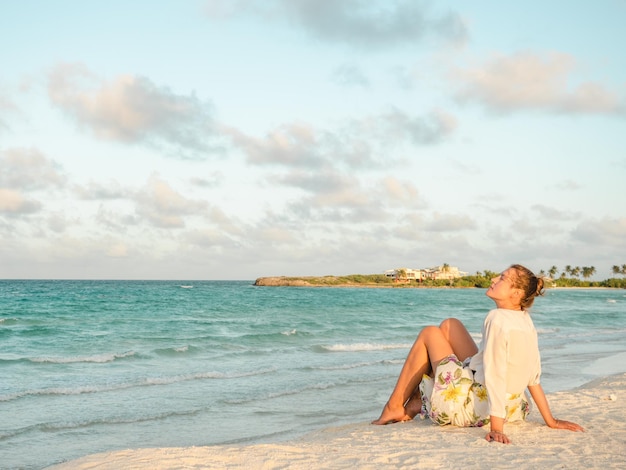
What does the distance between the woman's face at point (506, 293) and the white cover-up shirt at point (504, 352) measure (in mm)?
90

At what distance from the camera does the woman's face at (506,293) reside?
18.5 feet

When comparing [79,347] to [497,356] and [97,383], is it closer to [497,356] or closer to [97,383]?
[97,383]

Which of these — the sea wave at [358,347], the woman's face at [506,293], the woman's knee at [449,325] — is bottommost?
the sea wave at [358,347]

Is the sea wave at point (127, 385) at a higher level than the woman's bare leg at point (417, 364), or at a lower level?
lower

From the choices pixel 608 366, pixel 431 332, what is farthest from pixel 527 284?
pixel 608 366

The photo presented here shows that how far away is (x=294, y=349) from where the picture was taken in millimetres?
17625

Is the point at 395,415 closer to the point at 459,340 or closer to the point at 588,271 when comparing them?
the point at 459,340

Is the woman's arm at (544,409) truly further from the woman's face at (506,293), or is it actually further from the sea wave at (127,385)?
the sea wave at (127,385)

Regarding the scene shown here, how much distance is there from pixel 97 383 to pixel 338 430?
5899mm

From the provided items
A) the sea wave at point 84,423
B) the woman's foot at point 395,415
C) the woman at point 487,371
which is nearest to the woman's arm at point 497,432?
the woman at point 487,371

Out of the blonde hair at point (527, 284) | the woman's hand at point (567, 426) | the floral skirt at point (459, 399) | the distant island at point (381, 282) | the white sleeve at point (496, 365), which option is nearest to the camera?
the white sleeve at point (496, 365)

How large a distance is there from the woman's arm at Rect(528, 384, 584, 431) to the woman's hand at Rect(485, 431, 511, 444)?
51 cm

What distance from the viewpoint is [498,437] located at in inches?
216

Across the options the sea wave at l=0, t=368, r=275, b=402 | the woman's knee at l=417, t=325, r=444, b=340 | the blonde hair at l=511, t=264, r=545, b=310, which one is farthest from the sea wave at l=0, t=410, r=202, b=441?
the blonde hair at l=511, t=264, r=545, b=310
